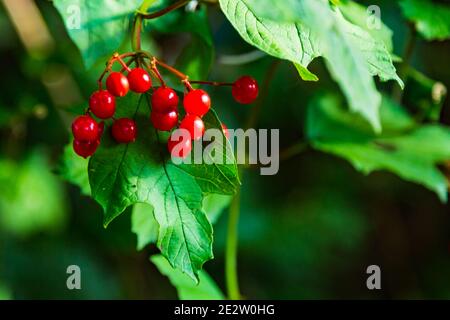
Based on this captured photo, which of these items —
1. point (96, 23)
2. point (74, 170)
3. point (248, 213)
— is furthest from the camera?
point (248, 213)

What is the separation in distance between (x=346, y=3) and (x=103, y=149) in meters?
0.51

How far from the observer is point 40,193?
2.13m

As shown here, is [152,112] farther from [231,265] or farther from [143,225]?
[231,265]

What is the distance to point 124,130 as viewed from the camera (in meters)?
0.91

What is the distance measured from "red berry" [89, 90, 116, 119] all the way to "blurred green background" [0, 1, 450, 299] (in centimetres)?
106

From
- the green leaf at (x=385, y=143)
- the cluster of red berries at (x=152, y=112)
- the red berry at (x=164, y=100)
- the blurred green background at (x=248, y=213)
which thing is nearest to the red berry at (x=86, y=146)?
the cluster of red berries at (x=152, y=112)

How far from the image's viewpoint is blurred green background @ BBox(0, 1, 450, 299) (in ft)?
6.98

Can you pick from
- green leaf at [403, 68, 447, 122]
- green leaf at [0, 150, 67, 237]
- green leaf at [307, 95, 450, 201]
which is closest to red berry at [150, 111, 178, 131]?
green leaf at [307, 95, 450, 201]

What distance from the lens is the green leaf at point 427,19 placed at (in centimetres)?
133

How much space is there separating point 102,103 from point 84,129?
0.14 ft

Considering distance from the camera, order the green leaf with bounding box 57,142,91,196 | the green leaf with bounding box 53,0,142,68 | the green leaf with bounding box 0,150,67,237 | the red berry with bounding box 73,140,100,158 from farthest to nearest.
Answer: the green leaf with bounding box 0,150,67,237 → the green leaf with bounding box 57,142,91,196 → the red berry with bounding box 73,140,100,158 → the green leaf with bounding box 53,0,142,68

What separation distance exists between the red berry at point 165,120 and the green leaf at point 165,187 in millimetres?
40

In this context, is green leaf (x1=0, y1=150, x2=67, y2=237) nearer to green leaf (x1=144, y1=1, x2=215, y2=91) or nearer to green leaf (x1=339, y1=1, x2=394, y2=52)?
green leaf (x1=144, y1=1, x2=215, y2=91)

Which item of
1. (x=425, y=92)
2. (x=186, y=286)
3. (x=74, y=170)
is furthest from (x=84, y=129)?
(x=425, y=92)
